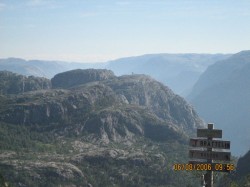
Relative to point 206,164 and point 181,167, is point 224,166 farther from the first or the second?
point 181,167

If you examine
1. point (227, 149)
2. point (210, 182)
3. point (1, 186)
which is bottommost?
point (1, 186)

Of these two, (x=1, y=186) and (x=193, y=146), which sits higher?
(x=193, y=146)

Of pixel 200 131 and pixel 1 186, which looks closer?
pixel 200 131

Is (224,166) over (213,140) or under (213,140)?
under

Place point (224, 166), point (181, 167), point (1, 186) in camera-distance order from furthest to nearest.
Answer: point (1, 186)
point (181, 167)
point (224, 166)

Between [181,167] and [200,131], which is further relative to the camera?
[181,167]

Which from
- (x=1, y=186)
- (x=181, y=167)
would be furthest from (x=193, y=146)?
(x=1, y=186)

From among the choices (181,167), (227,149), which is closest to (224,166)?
(227,149)

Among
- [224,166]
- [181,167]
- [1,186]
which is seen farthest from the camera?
[1,186]

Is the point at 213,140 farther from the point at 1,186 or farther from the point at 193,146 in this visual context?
the point at 1,186
